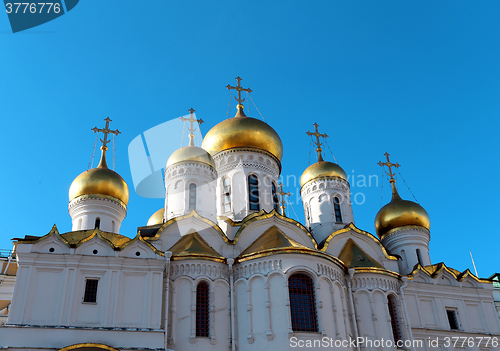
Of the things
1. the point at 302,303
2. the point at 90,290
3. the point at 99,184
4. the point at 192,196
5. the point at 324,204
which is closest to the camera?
the point at 90,290

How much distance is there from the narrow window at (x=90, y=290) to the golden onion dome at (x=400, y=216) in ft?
40.5

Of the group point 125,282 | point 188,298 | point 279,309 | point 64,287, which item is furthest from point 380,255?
point 64,287

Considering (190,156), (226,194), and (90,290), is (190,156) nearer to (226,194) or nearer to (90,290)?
(226,194)

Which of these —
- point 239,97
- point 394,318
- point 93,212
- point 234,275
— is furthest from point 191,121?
point 394,318

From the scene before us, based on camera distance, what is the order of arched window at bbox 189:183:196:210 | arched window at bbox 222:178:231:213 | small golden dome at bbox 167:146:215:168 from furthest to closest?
arched window at bbox 222:178:231:213
small golden dome at bbox 167:146:215:168
arched window at bbox 189:183:196:210

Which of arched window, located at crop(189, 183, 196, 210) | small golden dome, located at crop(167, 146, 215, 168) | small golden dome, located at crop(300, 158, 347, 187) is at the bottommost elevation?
arched window, located at crop(189, 183, 196, 210)

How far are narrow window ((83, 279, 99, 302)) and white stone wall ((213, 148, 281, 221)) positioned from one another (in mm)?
6534

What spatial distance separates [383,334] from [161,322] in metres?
6.69

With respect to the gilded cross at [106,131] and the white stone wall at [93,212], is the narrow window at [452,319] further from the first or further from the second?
the gilded cross at [106,131]

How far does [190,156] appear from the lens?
60.1 feet

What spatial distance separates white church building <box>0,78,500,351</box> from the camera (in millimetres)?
12469

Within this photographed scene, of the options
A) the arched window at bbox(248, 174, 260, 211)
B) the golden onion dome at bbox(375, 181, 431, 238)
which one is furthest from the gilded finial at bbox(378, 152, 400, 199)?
the arched window at bbox(248, 174, 260, 211)

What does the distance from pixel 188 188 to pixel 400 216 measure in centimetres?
890

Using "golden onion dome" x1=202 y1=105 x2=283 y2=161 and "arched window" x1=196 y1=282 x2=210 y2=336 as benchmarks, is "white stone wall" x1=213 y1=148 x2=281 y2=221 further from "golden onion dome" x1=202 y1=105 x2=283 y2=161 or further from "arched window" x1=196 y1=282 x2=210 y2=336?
"arched window" x1=196 y1=282 x2=210 y2=336
